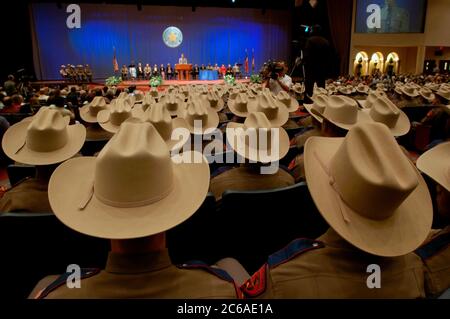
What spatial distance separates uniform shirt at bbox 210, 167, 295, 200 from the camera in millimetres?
2031

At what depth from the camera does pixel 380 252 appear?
0.99 metres

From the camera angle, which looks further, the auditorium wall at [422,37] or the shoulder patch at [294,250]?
the auditorium wall at [422,37]

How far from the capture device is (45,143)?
2029 millimetres

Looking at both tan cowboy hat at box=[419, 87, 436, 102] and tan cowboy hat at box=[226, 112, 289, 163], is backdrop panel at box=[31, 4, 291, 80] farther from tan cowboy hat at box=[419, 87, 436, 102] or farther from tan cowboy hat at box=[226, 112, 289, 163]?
tan cowboy hat at box=[226, 112, 289, 163]

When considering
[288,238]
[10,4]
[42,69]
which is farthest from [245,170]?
[42,69]

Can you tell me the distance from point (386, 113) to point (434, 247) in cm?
207

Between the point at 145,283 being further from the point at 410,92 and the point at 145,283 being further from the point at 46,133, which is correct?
the point at 410,92

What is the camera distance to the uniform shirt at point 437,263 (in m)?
1.08

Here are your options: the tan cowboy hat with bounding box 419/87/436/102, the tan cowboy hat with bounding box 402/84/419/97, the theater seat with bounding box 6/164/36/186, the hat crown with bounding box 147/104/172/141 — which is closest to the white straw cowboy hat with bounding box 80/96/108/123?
the theater seat with bounding box 6/164/36/186


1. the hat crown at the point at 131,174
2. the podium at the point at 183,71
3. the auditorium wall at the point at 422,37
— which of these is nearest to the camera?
the hat crown at the point at 131,174

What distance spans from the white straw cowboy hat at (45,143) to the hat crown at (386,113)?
2.49m

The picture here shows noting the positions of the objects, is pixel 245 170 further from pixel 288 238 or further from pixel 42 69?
pixel 42 69

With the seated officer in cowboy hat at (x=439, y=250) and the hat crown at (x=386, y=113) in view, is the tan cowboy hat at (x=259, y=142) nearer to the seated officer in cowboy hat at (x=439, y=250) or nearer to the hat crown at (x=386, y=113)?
the seated officer in cowboy hat at (x=439, y=250)

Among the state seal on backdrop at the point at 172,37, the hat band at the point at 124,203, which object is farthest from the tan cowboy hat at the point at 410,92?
the state seal on backdrop at the point at 172,37
